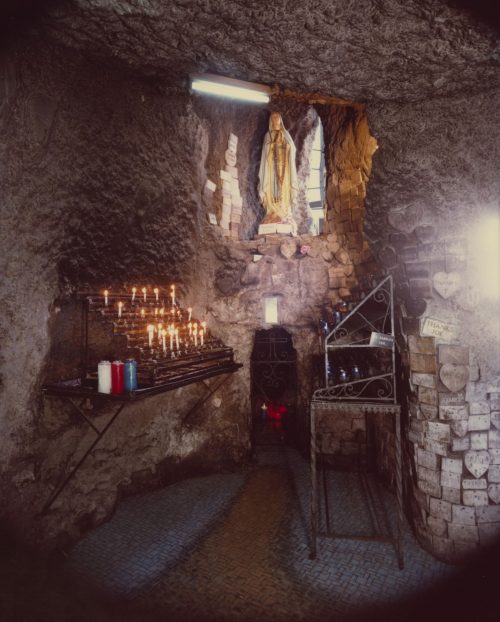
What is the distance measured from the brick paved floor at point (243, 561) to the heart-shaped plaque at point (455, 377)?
6.56 ft

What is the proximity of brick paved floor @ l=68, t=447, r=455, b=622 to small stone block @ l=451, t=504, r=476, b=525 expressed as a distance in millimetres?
530

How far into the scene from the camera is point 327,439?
701 centimetres

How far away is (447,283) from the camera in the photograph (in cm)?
454

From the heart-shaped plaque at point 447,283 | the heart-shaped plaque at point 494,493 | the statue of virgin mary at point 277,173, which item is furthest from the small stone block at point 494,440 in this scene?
the statue of virgin mary at point 277,173

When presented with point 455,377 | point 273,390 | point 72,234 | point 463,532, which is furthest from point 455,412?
point 72,234

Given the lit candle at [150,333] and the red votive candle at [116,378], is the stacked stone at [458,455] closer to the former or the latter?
the lit candle at [150,333]

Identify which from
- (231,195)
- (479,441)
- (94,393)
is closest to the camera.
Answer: (94,393)

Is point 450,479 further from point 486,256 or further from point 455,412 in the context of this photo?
point 486,256

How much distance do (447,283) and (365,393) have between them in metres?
2.28

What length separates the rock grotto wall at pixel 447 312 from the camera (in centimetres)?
440

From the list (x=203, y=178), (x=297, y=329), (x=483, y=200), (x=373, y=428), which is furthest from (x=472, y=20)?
(x=373, y=428)

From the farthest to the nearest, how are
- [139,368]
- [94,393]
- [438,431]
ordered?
[438,431] → [139,368] → [94,393]

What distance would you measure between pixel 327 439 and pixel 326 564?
106 inches

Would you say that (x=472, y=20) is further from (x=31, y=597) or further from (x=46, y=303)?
(x=31, y=597)
